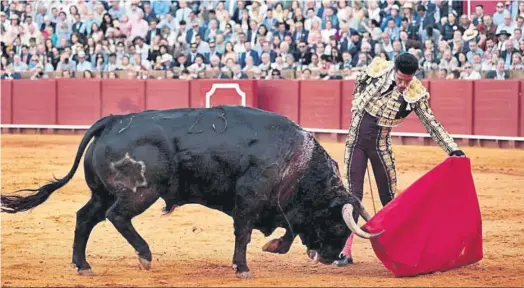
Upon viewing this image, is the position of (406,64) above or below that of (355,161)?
above

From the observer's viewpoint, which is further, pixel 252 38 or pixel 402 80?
pixel 252 38

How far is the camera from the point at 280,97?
50.3 feet

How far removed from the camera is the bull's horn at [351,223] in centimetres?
539

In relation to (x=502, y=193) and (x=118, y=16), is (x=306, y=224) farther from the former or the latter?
(x=118, y=16)

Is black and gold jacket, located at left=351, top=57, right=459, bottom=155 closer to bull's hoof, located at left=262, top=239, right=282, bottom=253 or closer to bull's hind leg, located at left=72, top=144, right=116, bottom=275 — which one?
bull's hoof, located at left=262, top=239, right=282, bottom=253

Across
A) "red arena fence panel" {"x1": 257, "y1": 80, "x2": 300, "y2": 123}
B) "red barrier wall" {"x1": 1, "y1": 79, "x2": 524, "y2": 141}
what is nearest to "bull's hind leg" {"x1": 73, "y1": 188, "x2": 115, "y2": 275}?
"red barrier wall" {"x1": 1, "y1": 79, "x2": 524, "y2": 141}

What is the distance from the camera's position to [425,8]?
13266 mm

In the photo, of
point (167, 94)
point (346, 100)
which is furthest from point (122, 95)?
point (346, 100)

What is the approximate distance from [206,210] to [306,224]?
2819 mm

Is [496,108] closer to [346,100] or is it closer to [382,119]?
[346,100]

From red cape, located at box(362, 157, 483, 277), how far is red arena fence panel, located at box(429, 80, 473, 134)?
25.8 ft

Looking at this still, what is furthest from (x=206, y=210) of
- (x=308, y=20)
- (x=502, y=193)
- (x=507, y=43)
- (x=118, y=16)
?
(x=118, y=16)

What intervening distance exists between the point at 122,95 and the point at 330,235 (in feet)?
36.3

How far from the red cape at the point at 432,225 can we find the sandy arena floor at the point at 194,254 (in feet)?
0.27
